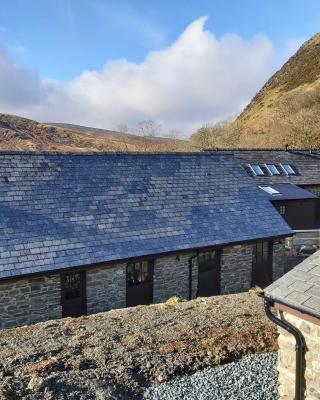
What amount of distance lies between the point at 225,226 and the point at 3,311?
8.34 m

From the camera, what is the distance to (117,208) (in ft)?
47.3

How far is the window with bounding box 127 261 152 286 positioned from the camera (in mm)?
13383

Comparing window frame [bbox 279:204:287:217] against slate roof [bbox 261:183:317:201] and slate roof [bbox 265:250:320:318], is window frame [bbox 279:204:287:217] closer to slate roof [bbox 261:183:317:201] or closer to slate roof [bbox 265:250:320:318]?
slate roof [bbox 261:183:317:201]

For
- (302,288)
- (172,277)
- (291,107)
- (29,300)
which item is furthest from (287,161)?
(291,107)

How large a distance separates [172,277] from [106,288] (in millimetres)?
2472

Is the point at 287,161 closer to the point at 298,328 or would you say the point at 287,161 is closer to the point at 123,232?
the point at 123,232

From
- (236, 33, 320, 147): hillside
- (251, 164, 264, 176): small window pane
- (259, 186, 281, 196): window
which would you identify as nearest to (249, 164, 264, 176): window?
(251, 164, 264, 176): small window pane

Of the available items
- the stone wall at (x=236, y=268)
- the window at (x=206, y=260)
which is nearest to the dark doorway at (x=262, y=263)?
the stone wall at (x=236, y=268)

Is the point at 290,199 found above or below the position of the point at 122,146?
below

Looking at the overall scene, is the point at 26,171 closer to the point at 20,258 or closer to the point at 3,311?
the point at 20,258

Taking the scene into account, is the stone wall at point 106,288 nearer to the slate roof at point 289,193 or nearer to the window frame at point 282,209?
the slate roof at point 289,193

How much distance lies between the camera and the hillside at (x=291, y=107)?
144ft

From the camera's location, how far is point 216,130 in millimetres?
50250

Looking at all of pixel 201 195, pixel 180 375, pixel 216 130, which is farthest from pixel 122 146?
pixel 180 375
